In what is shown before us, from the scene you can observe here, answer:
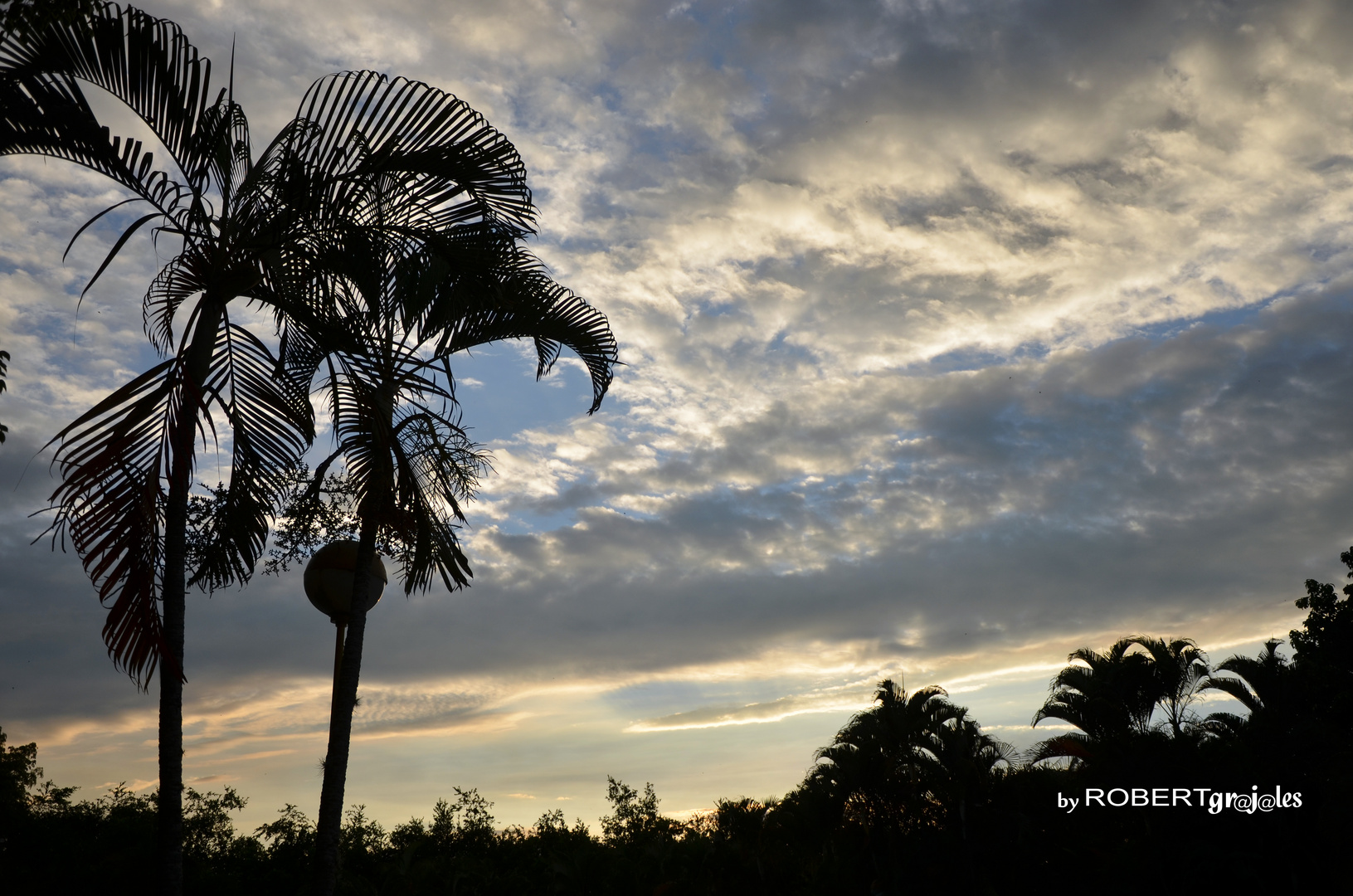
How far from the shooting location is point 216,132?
6227 mm

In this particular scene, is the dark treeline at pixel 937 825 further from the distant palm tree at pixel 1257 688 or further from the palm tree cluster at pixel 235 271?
the palm tree cluster at pixel 235 271

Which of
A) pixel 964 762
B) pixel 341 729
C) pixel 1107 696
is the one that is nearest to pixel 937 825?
pixel 964 762

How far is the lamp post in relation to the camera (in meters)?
9.23

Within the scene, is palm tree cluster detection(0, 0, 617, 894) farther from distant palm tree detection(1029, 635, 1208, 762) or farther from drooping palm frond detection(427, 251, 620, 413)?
distant palm tree detection(1029, 635, 1208, 762)

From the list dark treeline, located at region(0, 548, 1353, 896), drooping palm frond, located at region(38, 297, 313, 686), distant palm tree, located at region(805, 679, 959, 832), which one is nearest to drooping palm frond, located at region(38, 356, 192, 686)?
drooping palm frond, located at region(38, 297, 313, 686)

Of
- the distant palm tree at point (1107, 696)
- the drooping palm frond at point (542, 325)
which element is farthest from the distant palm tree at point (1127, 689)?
the drooping palm frond at point (542, 325)

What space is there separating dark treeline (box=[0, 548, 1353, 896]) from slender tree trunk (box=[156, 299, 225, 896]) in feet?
39.3

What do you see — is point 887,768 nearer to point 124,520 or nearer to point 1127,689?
point 1127,689

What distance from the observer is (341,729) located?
27.7ft

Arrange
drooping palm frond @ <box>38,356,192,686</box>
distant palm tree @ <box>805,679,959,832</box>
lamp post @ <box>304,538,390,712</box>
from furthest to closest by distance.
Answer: distant palm tree @ <box>805,679,959,832</box> < lamp post @ <box>304,538,390,712</box> < drooping palm frond @ <box>38,356,192,686</box>

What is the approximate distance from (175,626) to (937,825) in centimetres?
1699

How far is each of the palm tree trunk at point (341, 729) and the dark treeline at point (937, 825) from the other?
9310mm

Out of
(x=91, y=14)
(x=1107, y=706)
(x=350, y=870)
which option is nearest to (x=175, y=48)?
(x=91, y=14)

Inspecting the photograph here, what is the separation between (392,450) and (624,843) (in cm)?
1882
